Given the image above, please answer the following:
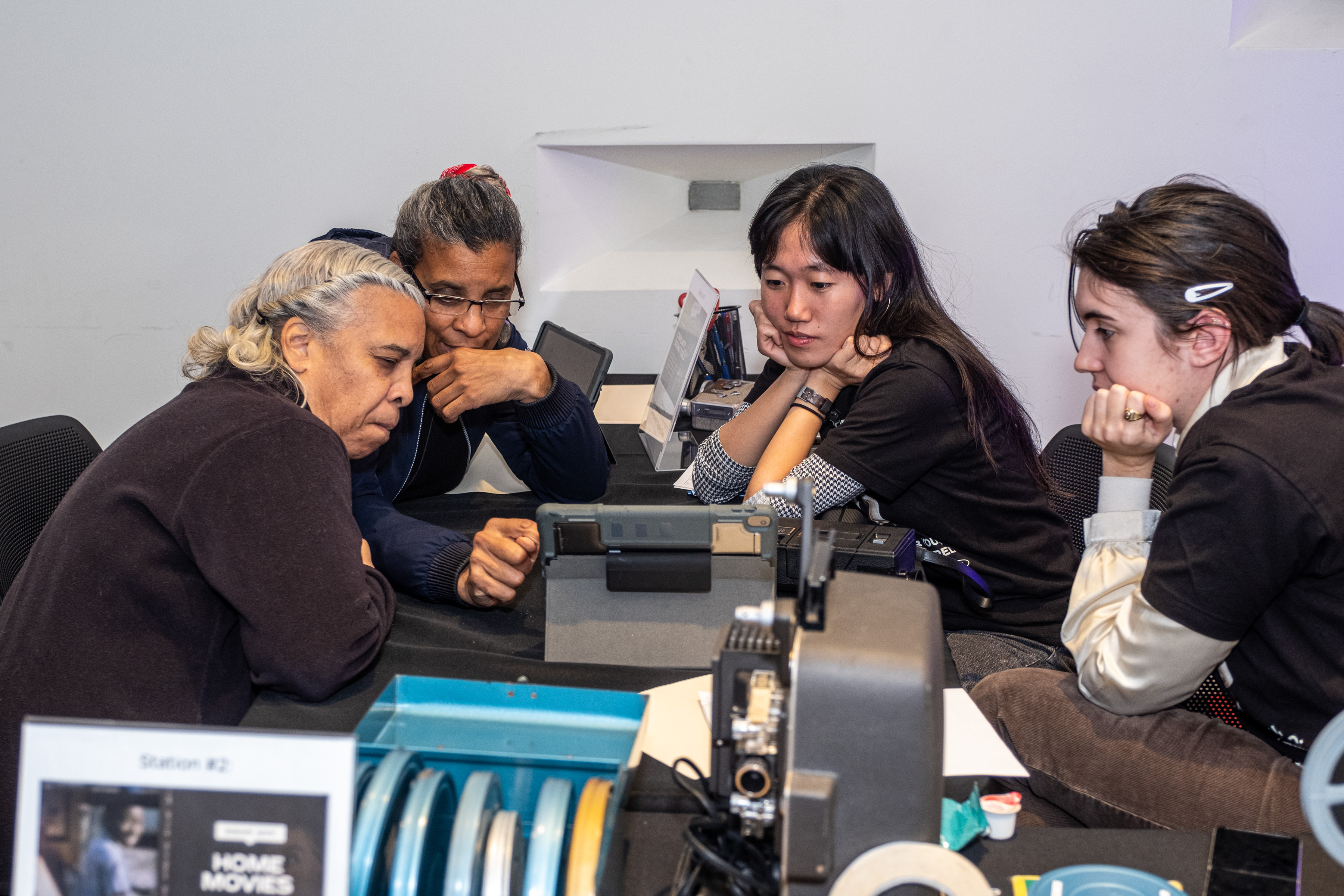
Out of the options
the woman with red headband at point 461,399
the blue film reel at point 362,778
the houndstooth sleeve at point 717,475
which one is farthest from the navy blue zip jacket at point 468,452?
the blue film reel at point 362,778

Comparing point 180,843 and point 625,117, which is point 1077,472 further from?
point 625,117

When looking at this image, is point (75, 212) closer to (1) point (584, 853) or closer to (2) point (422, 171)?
(2) point (422, 171)

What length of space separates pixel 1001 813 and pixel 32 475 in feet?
5.49

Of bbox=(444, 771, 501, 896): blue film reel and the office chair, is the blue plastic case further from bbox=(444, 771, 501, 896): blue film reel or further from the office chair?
the office chair

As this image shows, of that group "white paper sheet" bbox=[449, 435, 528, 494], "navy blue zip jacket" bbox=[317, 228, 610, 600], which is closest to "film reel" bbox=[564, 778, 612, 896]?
"navy blue zip jacket" bbox=[317, 228, 610, 600]

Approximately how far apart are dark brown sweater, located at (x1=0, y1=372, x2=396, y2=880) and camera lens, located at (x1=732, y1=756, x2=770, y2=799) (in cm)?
60

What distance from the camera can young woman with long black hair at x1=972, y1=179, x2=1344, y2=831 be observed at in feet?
3.51

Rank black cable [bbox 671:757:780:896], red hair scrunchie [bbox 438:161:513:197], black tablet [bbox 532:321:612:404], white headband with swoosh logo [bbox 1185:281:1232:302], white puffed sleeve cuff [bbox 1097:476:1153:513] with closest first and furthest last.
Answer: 1. black cable [bbox 671:757:780:896]
2. white headband with swoosh logo [bbox 1185:281:1232:302]
3. white puffed sleeve cuff [bbox 1097:476:1153:513]
4. red hair scrunchie [bbox 438:161:513:197]
5. black tablet [bbox 532:321:612:404]

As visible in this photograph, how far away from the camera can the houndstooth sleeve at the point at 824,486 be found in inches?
66.2

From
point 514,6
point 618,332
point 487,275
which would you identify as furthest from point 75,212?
point 487,275

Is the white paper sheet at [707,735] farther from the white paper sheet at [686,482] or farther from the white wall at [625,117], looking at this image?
the white wall at [625,117]

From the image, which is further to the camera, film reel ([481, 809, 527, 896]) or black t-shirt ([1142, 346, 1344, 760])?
black t-shirt ([1142, 346, 1344, 760])

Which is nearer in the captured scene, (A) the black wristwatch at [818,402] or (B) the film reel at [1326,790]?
(B) the film reel at [1326,790]

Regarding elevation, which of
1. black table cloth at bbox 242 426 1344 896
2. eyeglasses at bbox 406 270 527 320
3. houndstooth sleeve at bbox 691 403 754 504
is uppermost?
eyeglasses at bbox 406 270 527 320
